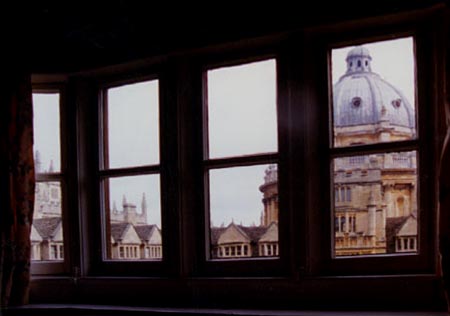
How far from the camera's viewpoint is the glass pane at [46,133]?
2.85 m

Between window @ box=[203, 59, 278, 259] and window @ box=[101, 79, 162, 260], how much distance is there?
29 centimetres

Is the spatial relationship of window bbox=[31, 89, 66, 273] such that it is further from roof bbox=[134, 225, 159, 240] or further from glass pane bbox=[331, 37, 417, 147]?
glass pane bbox=[331, 37, 417, 147]

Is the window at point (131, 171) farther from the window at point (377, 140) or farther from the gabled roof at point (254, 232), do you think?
the window at point (377, 140)

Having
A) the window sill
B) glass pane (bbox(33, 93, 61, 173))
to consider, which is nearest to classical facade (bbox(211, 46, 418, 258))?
the window sill

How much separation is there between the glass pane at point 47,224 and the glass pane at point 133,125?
1.17 feet

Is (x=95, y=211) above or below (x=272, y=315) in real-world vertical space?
above

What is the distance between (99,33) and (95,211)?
88 centimetres

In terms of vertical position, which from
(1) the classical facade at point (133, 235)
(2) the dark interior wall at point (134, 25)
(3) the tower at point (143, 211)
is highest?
(2) the dark interior wall at point (134, 25)

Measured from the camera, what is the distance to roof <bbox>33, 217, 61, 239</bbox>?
2.81m

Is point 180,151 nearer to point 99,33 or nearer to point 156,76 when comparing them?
point 156,76

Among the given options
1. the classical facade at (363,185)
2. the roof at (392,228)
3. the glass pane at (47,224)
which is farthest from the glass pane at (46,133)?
the roof at (392,228)

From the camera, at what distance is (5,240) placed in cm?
249

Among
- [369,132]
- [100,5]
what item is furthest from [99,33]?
[369,132]

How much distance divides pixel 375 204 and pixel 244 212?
0.57 meters
